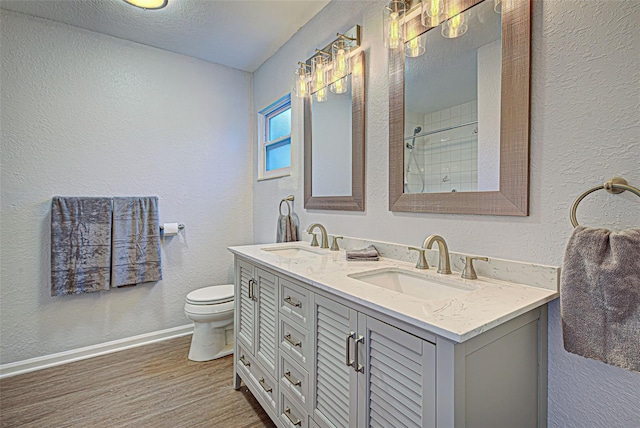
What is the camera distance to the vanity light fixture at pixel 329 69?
6.09 ft

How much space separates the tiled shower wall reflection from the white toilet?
1.56 m

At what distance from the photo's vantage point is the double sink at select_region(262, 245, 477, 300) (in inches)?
46.9

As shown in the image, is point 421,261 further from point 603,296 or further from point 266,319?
point 266,319

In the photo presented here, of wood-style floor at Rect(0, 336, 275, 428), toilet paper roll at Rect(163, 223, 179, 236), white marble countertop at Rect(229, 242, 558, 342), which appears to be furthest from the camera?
toilet paper roll at Rect(163, 223, 179, 236)

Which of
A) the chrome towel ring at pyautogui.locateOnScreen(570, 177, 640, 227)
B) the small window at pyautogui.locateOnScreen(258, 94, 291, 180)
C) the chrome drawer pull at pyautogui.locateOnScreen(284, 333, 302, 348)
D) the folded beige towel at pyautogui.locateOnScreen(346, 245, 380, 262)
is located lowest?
the chrome drawer pull at pyautogui.locateOnScreen(284, 333, 302, 348)

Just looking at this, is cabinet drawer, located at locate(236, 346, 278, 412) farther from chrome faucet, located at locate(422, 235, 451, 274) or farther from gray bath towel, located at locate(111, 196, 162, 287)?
gray bath towel, located at locate(111, 196, 162, 287)

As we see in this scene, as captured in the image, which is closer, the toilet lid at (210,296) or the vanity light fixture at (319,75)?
the vanity light fixture at (319,75)

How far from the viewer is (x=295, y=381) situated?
4.50ft

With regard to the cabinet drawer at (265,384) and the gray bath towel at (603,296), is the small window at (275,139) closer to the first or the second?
the cabinet drawer at (265,384)

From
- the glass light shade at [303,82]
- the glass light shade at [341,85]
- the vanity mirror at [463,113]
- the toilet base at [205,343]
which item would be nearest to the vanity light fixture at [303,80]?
the glass light shade at [303,82]

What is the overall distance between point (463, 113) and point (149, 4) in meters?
2.00

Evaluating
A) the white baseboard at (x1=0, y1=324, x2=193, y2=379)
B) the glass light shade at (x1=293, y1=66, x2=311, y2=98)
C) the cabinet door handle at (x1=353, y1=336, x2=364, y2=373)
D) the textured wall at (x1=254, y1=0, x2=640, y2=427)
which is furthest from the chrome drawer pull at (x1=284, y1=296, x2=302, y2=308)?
the white baseboard at (x1=0, y1=324, x2=193, y2=379)

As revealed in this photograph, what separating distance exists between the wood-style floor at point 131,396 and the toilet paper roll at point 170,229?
927 millimetres

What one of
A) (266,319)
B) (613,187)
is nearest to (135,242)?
(266,319)
